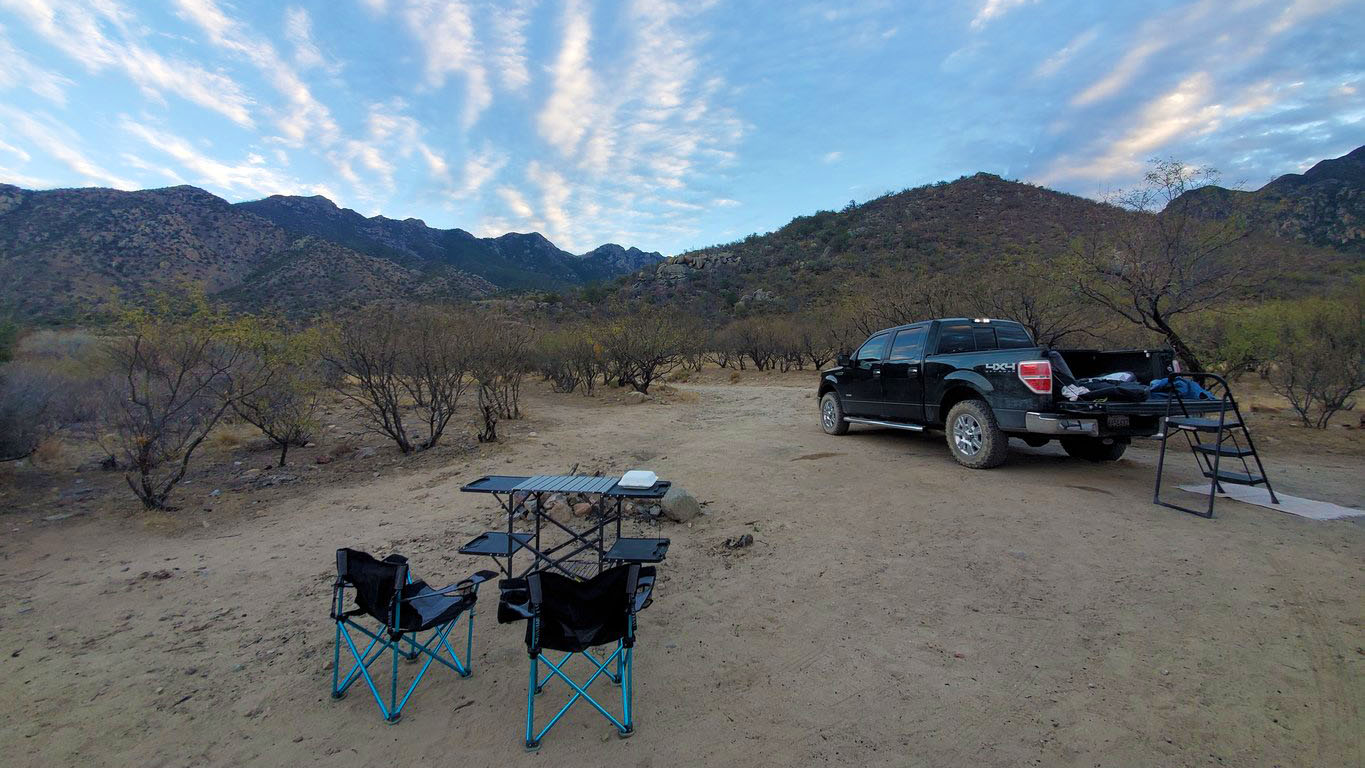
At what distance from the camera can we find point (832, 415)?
1008cm

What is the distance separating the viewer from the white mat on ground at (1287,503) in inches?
196

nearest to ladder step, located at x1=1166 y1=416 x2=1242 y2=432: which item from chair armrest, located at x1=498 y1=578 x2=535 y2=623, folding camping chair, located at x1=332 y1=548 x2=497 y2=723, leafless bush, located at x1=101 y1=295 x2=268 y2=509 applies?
chair armrest, located at x1=498 y1=578 x2=535 y2=623

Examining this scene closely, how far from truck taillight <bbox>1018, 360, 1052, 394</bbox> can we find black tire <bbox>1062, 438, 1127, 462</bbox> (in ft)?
5.85

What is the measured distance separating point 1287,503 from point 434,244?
6520cm

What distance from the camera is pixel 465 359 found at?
11008 millimetres

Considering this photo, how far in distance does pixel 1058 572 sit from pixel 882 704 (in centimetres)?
221

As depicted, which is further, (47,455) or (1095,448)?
(47,455)

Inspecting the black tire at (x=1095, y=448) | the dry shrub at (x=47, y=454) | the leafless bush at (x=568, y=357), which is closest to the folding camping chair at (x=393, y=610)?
the black tire at (x=1095, y=448)

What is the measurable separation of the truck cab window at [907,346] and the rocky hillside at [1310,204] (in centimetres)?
566

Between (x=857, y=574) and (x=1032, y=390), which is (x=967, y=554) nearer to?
(x=857, y=574)

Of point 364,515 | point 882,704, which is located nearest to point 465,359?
point 364,515

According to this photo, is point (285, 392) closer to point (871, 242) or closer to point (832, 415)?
point (832, 415)

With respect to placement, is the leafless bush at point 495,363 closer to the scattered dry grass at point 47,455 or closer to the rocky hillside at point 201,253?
the scattered dry grass at point 47,455

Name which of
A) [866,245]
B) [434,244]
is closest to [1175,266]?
[866,245]
